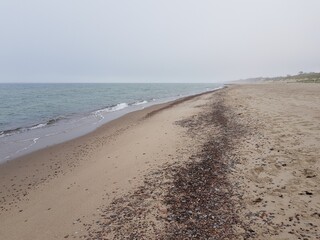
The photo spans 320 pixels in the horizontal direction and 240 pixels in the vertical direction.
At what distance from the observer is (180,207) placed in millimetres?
5570

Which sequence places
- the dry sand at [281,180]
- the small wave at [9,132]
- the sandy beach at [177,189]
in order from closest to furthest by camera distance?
the dry sand at [281,180]
the sandy beach at [177,189]
the small wave at [9,132]

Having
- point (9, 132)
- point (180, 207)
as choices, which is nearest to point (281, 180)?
point (180, 207)

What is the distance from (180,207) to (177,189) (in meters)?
0.88

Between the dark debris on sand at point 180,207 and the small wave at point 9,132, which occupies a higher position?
the dark debris on sand at point 180,207

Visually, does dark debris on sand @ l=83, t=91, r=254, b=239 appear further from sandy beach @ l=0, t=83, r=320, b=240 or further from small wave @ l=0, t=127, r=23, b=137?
small wave @ l=0, t=127, r=23, b=137

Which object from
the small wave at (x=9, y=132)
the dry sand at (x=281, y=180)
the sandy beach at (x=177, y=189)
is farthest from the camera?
the small wave at (x=9, y=132)

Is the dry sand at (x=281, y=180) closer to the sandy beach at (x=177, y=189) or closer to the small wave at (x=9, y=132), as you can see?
the sandy beach at (x=177, y=189)

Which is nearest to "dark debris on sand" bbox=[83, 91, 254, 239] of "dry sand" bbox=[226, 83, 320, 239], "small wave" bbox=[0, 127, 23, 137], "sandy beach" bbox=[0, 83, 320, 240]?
"sandy beach" bbox=[0, 83, 320, 240]

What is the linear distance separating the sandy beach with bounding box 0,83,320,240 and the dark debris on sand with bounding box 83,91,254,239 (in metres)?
0.02

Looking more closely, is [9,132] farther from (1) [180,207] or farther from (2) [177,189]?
(1) [180,207]

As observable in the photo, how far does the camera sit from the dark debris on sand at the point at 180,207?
4.76m

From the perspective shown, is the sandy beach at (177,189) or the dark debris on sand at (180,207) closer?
the dark debris on sand at (180,207)

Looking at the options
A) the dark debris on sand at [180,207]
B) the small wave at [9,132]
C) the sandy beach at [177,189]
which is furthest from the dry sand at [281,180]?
the small wave at [9,132]

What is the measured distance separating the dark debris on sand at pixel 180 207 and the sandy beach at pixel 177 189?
2cm
